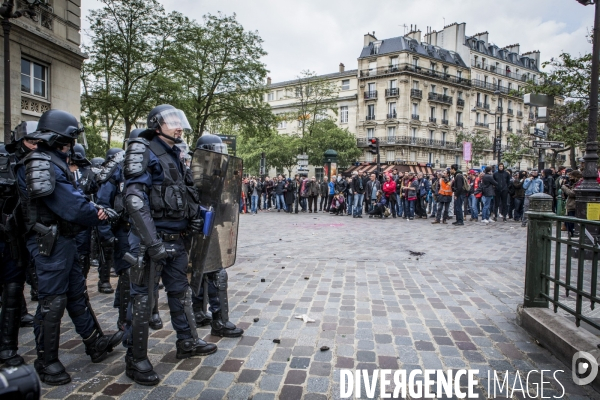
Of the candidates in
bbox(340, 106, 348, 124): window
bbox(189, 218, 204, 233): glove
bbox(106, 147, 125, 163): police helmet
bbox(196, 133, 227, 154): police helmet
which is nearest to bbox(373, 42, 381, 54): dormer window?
bbox(340, 106, 348, 124): window

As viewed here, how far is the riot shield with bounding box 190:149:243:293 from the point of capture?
3.56 meters

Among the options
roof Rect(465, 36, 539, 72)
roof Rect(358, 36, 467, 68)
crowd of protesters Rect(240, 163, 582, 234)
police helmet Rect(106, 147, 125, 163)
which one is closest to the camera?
police helmet Rect(106, 147, 125, 163)

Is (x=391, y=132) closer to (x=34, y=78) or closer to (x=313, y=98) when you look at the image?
(x=313, y=98)

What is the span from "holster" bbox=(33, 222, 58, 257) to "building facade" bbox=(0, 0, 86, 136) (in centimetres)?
1417

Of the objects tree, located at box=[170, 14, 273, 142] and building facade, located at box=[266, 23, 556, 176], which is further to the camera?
building facade, located at box=[266, 23, 556, 176]

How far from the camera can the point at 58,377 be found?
2904 mm

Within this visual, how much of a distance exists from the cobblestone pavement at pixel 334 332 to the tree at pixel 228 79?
21445 millimetres

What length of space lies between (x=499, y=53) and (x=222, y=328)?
7529 cm

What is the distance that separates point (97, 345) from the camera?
325 cm

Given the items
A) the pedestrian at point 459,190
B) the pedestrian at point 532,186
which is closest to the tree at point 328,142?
the pedestrian at point 459,190

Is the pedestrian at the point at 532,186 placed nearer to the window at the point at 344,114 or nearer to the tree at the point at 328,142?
the tree at the point at 328,142

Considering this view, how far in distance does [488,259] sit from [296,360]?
18.1 feet

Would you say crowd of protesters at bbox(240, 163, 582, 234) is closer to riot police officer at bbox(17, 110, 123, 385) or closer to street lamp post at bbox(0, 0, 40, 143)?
street lamp post at bbox(0, 0, 40, 143)

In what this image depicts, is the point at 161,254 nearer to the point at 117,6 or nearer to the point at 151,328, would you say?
the point at 151,328
